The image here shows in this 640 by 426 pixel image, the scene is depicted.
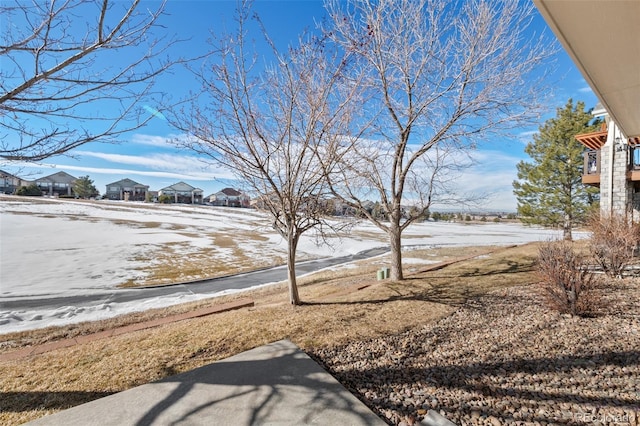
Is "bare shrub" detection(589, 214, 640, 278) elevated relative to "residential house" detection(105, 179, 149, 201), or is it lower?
lower

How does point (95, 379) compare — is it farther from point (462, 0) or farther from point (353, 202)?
point (462, 0)

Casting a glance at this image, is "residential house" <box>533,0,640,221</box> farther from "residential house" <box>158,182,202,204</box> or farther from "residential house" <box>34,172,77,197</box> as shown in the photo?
"residential house" <box>158,182,202,204</box>

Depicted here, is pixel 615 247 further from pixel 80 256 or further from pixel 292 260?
pixel 80 256

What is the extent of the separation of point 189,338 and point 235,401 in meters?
1.94

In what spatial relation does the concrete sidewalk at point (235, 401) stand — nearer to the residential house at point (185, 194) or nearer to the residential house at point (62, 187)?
the residential house at point (62, 187)

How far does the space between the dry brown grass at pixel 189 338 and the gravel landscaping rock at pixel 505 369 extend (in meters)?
0.54

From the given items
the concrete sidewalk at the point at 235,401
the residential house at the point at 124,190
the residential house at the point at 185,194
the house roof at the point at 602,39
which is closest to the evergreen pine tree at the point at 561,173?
the house roof at the point at 602,39

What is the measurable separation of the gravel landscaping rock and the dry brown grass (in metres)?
0.54

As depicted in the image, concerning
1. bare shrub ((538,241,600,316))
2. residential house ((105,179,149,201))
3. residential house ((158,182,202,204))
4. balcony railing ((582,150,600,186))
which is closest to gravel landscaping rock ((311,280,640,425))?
bare shrub ((538,241,600,316))

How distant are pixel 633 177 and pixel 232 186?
13904 millimetres

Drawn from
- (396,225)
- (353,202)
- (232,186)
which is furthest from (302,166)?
(396,225)

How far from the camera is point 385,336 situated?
12.3 feet

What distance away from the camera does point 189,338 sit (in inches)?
157

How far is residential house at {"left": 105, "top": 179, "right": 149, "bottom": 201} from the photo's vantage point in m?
43.1
